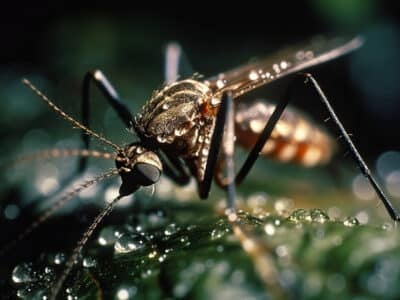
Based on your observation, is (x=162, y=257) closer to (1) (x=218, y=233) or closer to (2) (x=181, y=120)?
(1) (x=218, y=233)

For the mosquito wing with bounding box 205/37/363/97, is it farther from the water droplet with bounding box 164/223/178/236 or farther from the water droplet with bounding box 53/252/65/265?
the water droplet with bounding box 53/252/65/265

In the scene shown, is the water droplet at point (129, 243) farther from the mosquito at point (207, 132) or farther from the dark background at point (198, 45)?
the dark background at point (198, 45)

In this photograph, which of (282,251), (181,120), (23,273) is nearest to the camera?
(282,251)

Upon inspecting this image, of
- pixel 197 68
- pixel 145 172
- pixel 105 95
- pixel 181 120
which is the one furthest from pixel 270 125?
pixel 197 68

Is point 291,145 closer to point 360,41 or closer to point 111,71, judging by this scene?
point 360,41

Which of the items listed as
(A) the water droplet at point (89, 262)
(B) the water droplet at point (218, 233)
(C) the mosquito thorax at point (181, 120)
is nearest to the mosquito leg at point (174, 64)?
(C) the mosquito thorax at point (181, 120)

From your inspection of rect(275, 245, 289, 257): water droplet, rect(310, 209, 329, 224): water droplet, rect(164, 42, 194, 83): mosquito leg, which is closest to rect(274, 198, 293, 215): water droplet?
rect(164, 42, 194, 83): mosquito leg

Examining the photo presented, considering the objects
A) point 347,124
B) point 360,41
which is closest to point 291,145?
point 360,41
